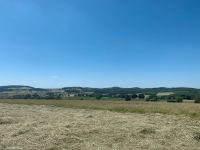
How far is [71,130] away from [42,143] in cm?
311

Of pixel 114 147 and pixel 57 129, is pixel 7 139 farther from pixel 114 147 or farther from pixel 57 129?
pixel 114 147

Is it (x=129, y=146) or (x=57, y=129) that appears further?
Answer: (x=57, y=129)

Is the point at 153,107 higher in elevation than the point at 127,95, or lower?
lower

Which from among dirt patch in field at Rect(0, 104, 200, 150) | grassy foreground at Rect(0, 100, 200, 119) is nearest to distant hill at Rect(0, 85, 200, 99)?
grassy foreground at Rect(0, 100, 200, 119)

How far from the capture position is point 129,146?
42.4ft

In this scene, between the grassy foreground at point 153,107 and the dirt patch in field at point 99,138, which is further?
the grassy foreground at point 153,107

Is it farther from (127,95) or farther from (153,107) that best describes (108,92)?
(153,107)

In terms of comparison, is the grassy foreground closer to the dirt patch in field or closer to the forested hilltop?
the dirt patch in field

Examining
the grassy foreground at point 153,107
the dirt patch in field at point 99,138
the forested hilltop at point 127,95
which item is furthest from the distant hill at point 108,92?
the dirt patch in field at point 99,138

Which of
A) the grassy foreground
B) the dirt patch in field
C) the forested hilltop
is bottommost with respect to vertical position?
the dirt patch in field

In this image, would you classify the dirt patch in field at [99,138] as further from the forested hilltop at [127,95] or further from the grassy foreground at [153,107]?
the forested hilltop at [127,95]

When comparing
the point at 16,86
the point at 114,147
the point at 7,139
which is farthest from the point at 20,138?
the point at 16,86

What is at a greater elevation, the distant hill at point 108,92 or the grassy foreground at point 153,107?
the distant hill at point 108,92

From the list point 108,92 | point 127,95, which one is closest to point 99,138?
point 127,95
